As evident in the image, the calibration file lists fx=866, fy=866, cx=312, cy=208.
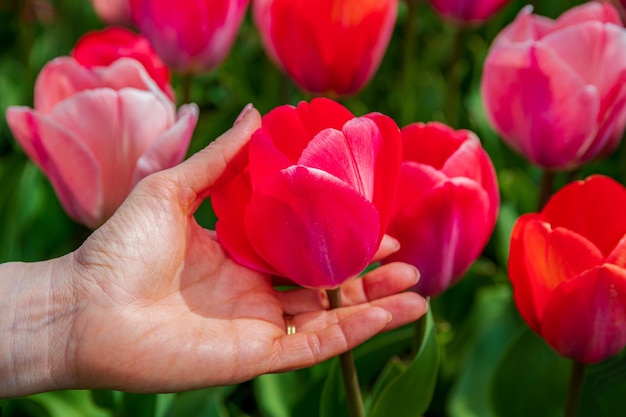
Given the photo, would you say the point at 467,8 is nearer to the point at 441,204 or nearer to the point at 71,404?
the point at 441,204

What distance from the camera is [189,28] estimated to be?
1.17 meters

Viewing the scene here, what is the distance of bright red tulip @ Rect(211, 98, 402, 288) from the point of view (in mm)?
709

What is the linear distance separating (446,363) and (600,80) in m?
0.40

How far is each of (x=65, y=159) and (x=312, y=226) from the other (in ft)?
1.13

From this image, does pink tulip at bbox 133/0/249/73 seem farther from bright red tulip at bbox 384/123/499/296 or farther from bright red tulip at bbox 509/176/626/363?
bright red tulip at bbox 509/176/626/363

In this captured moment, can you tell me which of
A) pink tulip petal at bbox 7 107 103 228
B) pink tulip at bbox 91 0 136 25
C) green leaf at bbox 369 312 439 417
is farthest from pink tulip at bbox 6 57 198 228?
pink tulip at bbox 91 0 136 25

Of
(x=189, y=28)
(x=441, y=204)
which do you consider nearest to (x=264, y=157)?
(x=441, y=204)

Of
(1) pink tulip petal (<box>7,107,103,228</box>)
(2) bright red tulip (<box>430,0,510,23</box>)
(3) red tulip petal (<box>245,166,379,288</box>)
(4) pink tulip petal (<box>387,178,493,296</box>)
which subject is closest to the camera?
(3) red tulip petal (<box>245,166,379,288</box>)

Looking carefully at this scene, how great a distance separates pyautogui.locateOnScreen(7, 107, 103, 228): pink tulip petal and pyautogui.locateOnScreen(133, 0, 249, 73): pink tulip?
0.28 meters

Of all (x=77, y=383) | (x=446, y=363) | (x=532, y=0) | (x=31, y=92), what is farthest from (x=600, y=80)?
(x=31, y=92)

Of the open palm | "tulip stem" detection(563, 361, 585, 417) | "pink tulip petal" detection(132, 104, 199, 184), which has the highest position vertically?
"pink tulip petal" detection(132, 104, 199, 184)

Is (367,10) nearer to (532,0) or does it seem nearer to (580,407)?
(580,407)

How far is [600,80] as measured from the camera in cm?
98

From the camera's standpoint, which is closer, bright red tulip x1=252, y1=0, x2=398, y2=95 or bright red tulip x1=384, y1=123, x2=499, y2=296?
Result: bright red tulip x1=384, y1=123, x2=499, y2=296
